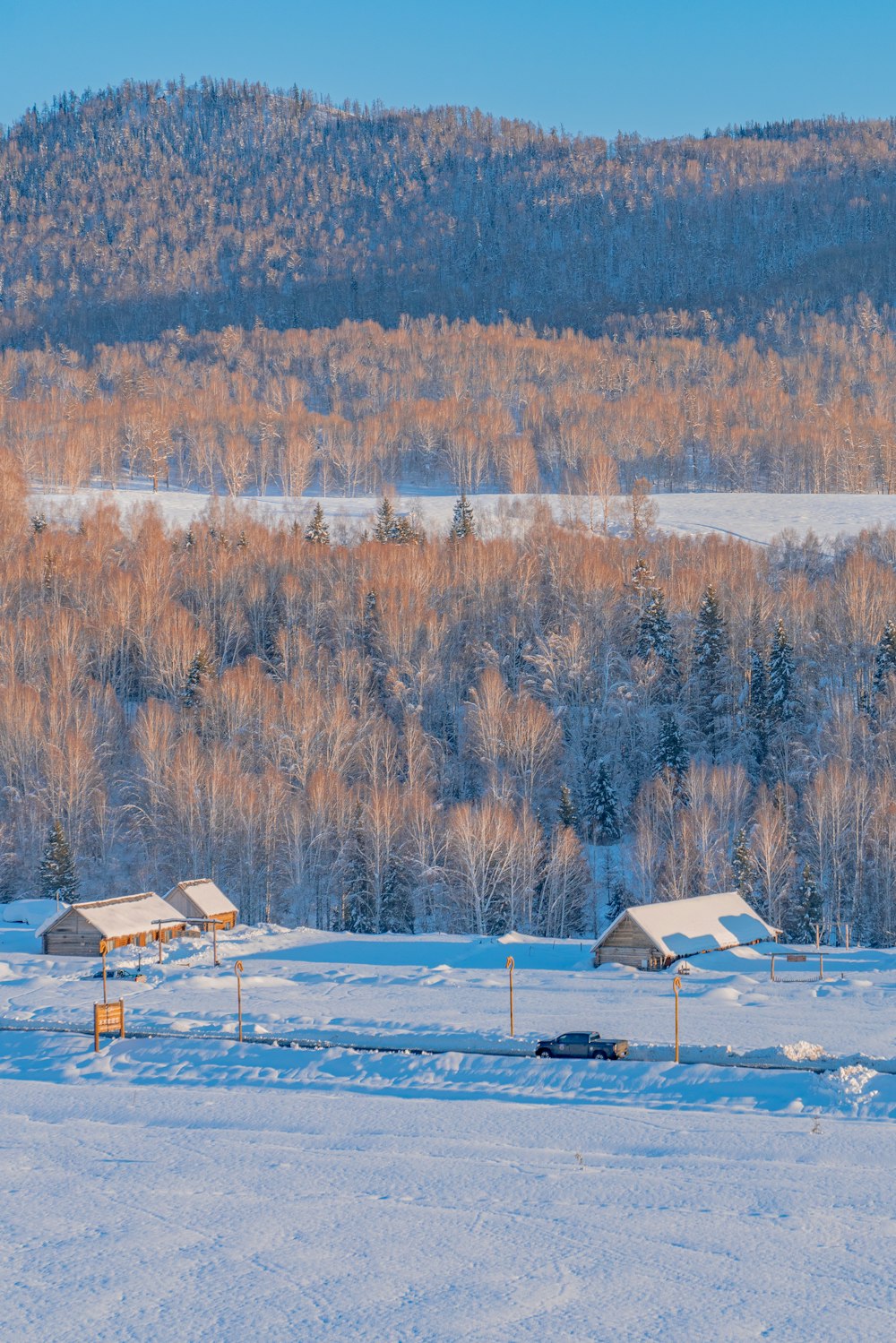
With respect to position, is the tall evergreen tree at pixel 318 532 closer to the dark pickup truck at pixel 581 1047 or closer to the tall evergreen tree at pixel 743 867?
the tall evergreen tree at pixel 743 867

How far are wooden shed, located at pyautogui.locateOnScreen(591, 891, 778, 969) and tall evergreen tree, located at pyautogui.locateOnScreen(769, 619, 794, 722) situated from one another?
2356 cm

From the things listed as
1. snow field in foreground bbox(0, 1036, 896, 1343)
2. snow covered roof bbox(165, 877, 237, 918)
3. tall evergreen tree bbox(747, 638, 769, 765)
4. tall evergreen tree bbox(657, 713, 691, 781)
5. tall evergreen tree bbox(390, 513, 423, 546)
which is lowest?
snow field in foreground bbox(0, 1036, 896, 1343)

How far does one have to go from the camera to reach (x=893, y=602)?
6988cm

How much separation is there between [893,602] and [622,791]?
2009 centimetres

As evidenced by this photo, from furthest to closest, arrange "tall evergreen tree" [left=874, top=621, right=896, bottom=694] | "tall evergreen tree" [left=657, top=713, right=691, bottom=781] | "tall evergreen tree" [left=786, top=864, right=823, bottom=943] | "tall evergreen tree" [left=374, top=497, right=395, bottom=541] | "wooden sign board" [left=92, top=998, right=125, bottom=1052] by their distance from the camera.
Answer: "tall evergreen tree" [left=374, top=497, right=395, bottom=541] < "tall evergreen tree" [left=874, top=621, right=896, bottom=694] < "tall evergreen tree" [left=657, top=713, right=691, bottom=781] < "tall evergreen tree" [left=786, top=864, right=823, bottom=943] < "wooden sign board" [left=92, top=998, right=125, bottom=1052]

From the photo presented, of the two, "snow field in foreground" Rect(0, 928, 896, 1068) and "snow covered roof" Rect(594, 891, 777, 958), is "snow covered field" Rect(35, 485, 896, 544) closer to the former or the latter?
"snow covered roof" Rect(594, 891, 777, 958)

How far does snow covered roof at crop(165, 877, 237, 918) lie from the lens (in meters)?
43.6

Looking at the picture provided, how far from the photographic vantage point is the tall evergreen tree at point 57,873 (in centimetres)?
5028

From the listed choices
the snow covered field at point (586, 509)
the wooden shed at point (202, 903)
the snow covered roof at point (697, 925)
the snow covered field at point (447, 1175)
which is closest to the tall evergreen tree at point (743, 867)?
the snow covered roof at point (697, 925)

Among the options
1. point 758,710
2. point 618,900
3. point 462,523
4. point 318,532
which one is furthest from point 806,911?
point 318,532

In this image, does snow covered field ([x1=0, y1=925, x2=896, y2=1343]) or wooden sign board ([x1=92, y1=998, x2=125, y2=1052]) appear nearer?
snow covered field ([x1=0, y1=925, x2=896, y2=1343])

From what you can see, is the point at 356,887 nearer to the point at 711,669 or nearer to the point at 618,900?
the point at 618,900

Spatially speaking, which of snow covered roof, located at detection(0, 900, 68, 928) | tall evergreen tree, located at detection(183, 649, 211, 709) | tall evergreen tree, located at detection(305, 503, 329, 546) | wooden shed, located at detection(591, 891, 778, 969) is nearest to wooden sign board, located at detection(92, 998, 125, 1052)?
wooden shed, located at detection(591, 891, 778, 969)

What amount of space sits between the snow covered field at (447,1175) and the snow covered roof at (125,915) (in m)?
7.60
